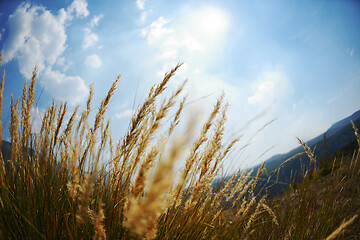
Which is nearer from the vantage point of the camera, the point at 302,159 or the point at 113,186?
the point at 113,186

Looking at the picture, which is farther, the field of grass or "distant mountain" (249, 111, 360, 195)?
"distant mountain" (249, 111, 360, 195)

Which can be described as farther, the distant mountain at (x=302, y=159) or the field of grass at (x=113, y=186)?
the distant mountain at (x=302, y=159)

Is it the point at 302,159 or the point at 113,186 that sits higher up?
the point at 113,186

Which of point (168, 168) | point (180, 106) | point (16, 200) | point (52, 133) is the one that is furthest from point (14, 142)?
point (168, 168)

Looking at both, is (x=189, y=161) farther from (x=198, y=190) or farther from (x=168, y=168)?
(x=168, y=168)

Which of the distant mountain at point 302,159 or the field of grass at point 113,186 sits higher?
the field of grass at point 113,186

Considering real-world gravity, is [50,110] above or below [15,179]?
above

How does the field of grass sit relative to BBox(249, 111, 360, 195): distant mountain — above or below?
above

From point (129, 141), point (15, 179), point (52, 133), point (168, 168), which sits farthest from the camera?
point (15, 179)

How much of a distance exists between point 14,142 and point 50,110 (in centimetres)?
41

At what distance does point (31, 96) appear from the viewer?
1756 mm

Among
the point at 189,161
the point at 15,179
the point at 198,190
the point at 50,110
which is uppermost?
the point at 50,110

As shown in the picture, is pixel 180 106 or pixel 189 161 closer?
pixel 189 161

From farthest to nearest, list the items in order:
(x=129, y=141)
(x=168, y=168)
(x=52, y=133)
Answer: (x=52, y=133)
(x=129, y=141)
(x=168, y=168)
